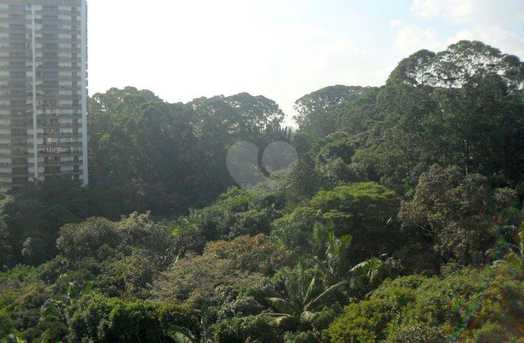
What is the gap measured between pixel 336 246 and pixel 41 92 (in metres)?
25.6

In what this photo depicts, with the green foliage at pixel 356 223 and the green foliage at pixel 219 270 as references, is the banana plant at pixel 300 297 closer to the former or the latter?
the green foliage at pixel 219 270

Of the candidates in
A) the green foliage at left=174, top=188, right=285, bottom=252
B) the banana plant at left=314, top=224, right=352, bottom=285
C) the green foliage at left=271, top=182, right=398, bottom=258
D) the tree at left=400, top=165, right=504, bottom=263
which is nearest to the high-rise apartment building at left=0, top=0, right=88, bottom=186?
the green foliage at left=174, top=188, right=285, bottom=252

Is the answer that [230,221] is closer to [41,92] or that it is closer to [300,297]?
[300,297]

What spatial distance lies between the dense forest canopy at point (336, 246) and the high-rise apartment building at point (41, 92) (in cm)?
406

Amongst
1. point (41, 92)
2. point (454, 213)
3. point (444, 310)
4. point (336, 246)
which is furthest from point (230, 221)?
point (41, 92)

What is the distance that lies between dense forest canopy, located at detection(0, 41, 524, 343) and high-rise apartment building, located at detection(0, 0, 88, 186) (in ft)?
13.3

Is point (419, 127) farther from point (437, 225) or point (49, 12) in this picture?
point (49, 12)

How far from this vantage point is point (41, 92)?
35.3 meters

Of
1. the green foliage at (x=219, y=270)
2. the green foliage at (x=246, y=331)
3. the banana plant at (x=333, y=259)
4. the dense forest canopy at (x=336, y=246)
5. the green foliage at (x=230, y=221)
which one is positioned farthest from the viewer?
the green foliage at (x=230, y=221)

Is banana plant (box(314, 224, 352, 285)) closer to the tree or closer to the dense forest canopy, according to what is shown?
the dense forest canopy

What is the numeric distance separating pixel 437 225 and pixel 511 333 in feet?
18.7

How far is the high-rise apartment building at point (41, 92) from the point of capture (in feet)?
114

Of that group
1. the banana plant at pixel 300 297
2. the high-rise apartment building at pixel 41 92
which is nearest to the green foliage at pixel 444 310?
the banana plant at pixel 300 297

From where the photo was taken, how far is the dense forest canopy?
13070 mm
